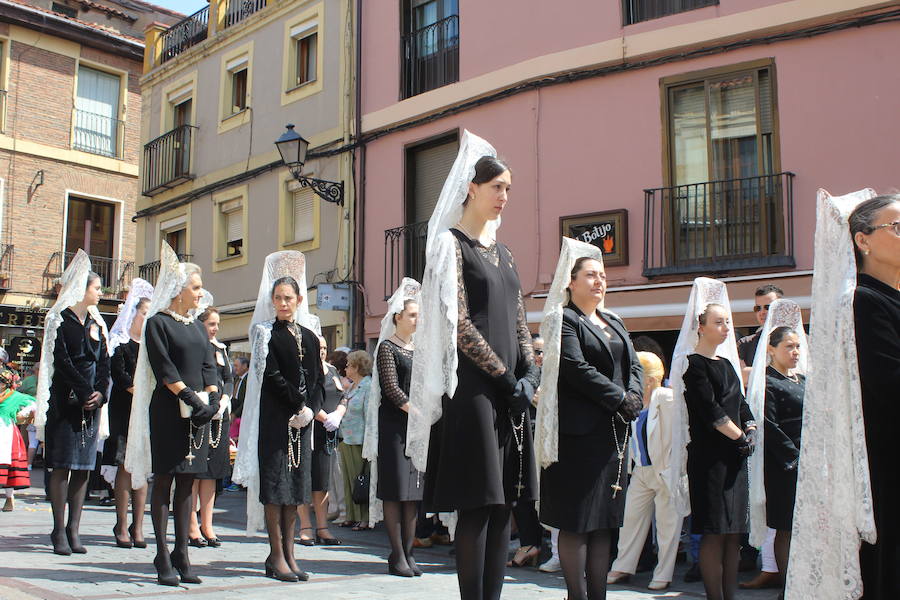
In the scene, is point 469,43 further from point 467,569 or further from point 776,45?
point 467,569

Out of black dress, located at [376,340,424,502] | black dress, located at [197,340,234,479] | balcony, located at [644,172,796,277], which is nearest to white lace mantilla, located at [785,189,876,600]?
black dress, located at [376,340,424,502]

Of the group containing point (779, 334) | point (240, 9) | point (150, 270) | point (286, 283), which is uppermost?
point (240, 9)

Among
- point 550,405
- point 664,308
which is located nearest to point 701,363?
point 550,405

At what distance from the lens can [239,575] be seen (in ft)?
21.4

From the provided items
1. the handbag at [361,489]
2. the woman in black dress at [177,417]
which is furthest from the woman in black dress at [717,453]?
the handbag at [361,489]

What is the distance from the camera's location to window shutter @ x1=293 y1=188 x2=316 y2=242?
59.6ft

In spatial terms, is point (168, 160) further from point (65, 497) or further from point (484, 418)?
point (484, 418)

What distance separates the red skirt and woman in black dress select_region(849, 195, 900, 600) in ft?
32.3

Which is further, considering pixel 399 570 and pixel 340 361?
pixel 340 361

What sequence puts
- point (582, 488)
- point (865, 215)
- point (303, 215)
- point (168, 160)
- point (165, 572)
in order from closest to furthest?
point (865, 215) → point (582, 488) → point (165, 572) → point (303, 215) → point (168, 160)

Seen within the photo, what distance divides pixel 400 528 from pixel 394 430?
741 mm

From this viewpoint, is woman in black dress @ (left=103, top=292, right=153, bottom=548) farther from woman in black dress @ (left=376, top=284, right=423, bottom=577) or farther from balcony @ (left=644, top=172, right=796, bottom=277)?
balcony @ (left=644, top=172, right=796, bottom=277)

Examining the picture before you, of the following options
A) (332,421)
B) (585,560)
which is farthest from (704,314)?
(332,421)

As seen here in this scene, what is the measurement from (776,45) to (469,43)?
515cm
